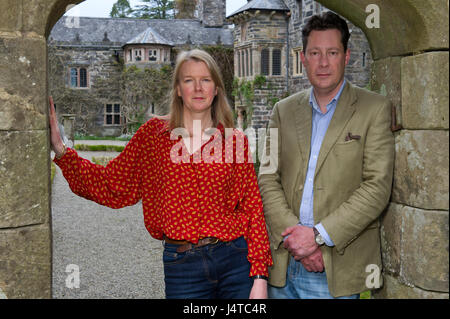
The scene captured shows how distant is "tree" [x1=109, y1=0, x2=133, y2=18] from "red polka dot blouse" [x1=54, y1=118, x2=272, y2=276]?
40133 millimetres

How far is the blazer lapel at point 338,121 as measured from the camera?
2475 millimetres

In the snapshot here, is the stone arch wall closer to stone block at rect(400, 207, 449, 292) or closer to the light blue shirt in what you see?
stone block at rect(400, 207, 449, 292)

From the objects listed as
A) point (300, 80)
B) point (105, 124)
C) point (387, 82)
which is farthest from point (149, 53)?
point (387, 82)

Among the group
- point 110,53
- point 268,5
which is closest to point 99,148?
point 268,5

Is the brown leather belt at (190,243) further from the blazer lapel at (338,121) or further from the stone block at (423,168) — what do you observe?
the stone block at (423,168)

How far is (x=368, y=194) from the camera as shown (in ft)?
7.76

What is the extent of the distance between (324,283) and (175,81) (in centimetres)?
117

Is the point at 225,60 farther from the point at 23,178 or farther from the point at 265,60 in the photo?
the point at 23,178

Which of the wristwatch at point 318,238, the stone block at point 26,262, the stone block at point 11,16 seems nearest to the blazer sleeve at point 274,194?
the wristwatch at point 318,238

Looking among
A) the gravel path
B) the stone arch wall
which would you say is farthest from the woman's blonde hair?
the gravel path

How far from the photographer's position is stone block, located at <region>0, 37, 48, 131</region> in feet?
6.97

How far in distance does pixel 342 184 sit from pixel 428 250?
0.47 meters

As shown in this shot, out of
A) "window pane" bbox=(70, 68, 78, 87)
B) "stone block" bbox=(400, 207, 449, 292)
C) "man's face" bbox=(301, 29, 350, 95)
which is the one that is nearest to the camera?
"stone block" bbox=(400, 207, 449, 292)

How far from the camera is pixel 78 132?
91.6 feet
